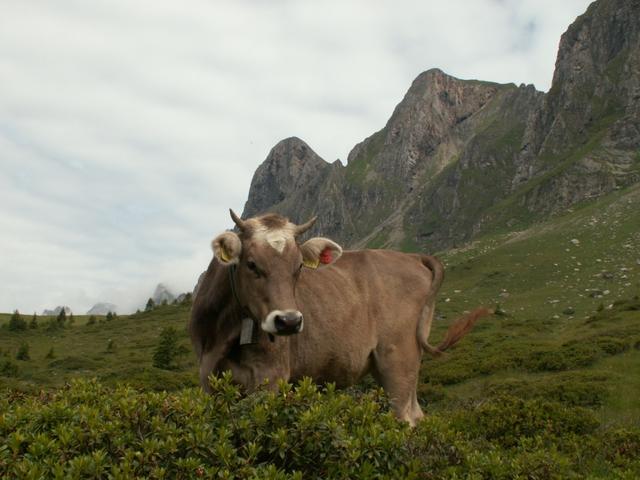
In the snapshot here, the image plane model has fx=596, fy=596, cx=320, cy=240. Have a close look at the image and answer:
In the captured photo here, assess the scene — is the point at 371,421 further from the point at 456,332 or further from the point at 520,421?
the point at 520,421

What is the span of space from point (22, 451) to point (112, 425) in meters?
0.71

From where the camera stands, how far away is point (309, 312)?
27.5ft

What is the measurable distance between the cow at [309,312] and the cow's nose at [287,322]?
0.01 meters

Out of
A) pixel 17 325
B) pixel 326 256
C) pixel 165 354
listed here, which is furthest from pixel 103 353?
pixel 326 256

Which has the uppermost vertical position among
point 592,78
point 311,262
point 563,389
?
point 592,78

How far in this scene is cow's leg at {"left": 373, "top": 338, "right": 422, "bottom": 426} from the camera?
9305 mm

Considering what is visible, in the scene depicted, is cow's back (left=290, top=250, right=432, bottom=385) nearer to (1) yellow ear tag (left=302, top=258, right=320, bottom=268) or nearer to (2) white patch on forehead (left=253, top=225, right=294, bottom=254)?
(1) yellow ear tag (left=302, top=258, right=320, bottom=268)

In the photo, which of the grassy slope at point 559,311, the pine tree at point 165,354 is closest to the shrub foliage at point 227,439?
the grassy slope at point 559,311

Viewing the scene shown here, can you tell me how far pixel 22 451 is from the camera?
4770 millimetres

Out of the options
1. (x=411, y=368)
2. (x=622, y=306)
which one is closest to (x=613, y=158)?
(x=622, y=306)

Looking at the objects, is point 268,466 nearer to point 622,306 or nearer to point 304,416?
point 304,416

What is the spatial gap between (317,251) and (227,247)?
143 centimetres

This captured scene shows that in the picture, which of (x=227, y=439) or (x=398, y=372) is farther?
(x=398, y=372)

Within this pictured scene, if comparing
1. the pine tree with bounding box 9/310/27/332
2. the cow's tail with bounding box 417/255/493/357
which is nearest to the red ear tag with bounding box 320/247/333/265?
the cow's tail with bounding box 417/255/493/357
